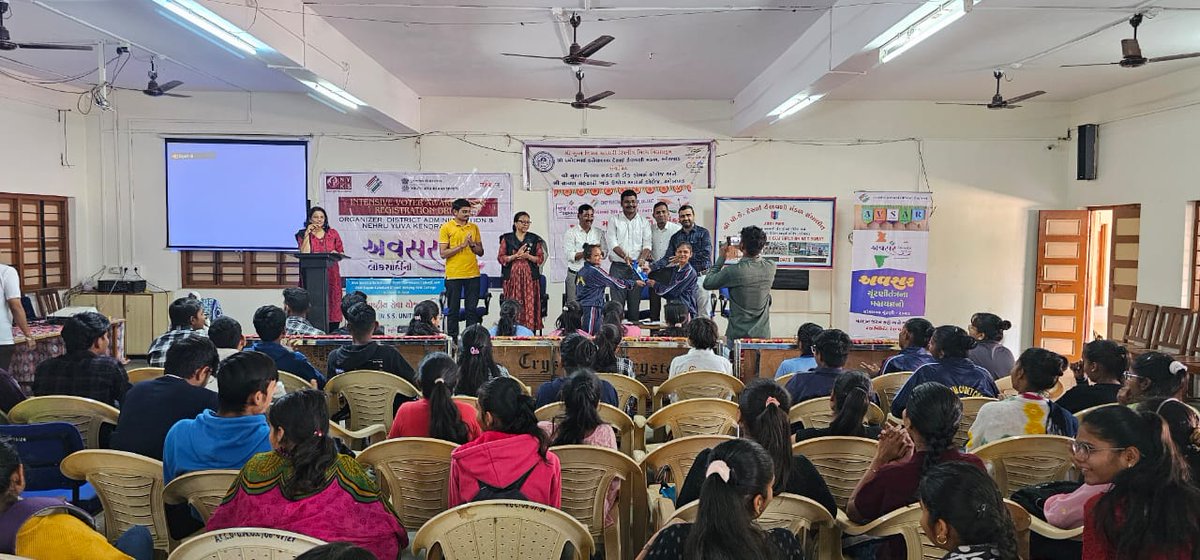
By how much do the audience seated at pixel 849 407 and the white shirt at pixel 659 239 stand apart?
5.31 m

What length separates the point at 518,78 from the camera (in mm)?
8375

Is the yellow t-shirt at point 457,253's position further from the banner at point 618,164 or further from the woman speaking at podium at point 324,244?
the banner at point 618,164

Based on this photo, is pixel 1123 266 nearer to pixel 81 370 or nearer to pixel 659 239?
pixel 659 239

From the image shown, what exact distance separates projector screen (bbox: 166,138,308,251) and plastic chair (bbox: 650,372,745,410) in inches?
263

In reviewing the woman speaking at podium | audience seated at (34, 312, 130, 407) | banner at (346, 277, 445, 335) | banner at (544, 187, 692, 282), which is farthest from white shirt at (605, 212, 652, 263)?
audience seated at (34, 312, 130, 407)

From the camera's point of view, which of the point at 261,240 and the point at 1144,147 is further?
the point at 261,240

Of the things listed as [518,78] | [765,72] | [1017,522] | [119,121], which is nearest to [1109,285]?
[765,72]

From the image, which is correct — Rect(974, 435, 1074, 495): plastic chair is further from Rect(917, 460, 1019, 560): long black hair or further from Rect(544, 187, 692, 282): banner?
Rect(544, 187, 692, 282): banner

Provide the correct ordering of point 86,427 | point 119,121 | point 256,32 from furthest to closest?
1. point 119,121
2. point 256,32
3. point 86,427

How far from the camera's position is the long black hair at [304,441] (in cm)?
205

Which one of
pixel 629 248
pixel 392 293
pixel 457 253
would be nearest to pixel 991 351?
pixel 629 248

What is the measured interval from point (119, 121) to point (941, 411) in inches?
392

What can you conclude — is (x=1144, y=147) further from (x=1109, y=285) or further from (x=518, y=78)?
(x=518, y=78)

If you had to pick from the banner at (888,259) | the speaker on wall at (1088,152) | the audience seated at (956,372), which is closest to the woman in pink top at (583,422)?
the audience seated at (956,372)
